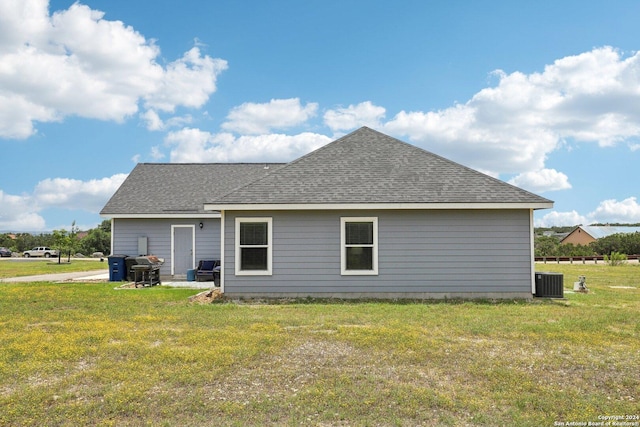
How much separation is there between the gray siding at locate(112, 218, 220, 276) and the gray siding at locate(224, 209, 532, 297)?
6072 mm

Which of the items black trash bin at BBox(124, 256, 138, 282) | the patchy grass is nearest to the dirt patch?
black trash bin at BBox(124, 256, 138, 282)

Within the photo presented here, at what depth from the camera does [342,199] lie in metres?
12.4

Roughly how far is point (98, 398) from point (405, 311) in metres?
6.86

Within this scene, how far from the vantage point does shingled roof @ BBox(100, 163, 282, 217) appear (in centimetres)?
1838

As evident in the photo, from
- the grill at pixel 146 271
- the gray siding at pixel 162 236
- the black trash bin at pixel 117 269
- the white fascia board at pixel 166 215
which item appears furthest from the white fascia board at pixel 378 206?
the black trash bin at pixel 117 269

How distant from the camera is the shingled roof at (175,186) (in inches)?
723

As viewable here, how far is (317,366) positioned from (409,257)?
702 cm

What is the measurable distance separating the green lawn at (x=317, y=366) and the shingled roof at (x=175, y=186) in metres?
8.15

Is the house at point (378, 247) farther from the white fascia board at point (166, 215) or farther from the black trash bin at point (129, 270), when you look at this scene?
the black trash bin at point (129, 270)

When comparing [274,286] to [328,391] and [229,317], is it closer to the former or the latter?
[229,317]

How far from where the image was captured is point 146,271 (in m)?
16.1

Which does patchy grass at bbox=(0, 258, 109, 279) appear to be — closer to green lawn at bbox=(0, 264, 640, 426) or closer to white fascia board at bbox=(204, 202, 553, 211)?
white fascia board at bbox=(204, 202, 553, 211)

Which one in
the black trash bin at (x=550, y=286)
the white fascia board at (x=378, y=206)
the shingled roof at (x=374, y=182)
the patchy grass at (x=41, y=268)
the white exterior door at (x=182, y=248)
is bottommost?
the patchy grass at (x=41, y=268)

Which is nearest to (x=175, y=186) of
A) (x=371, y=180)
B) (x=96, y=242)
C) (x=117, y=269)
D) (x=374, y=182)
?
(x=117, y=269)
